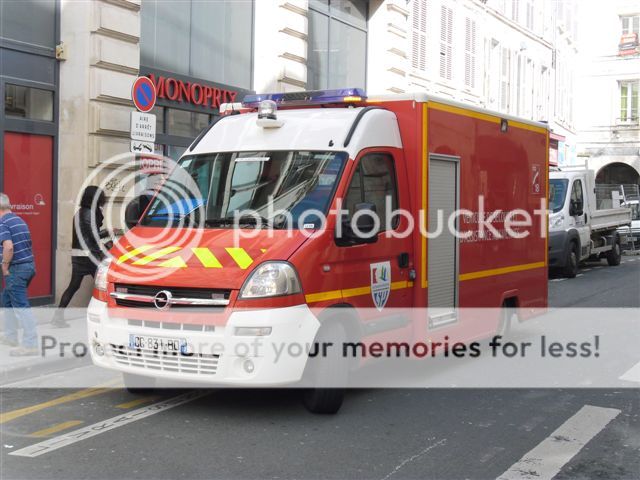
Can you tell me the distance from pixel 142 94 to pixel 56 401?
5362 mm

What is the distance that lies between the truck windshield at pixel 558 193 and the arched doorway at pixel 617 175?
97.2 feet

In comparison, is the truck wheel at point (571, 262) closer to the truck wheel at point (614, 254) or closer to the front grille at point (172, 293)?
the truck wheel at point (614, 254)

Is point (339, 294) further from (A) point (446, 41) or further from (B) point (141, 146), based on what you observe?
(A) point (446, 41)

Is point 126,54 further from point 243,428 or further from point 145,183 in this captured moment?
point 243,428

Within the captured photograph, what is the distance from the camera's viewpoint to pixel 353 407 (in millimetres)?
Answer: 6934

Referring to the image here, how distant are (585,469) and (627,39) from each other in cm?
4660

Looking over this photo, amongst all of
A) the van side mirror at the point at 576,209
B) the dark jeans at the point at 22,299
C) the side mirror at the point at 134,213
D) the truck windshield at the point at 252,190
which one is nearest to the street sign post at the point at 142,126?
the dark jeans at the point at 22,299

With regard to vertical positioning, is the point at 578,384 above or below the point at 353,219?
below

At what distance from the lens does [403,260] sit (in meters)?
7.57

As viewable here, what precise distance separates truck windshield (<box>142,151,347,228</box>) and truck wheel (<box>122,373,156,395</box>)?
130cm

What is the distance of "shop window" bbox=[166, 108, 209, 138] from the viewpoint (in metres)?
14.3

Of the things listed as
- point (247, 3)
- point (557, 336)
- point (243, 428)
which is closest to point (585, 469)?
point (243, 428)

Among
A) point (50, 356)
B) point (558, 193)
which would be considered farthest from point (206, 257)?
point (558, 193)

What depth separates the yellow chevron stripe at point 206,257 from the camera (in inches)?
246
